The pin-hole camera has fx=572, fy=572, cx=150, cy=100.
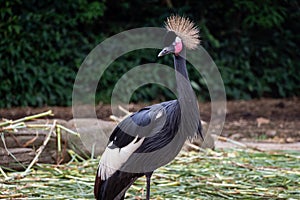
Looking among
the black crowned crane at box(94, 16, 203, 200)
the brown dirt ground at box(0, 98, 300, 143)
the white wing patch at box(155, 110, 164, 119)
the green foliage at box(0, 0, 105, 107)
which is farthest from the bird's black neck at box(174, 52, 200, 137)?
the green foliage at box(0, 0, 105, 107)

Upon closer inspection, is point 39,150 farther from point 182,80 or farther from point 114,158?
point 182,80

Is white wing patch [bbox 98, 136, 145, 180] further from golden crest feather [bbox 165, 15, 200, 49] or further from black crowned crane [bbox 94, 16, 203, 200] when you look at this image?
golden crest feather [bbox 165, 15, 200, 49]

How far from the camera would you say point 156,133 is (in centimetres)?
344

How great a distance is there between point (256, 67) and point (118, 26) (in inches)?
103

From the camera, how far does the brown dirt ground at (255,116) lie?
7082mm

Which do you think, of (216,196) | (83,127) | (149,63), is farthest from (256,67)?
(216,196)

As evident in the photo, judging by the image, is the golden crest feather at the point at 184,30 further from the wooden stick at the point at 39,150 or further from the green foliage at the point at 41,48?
the green foliage at the point at 41,48

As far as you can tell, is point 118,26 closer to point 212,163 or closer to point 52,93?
point 52,93

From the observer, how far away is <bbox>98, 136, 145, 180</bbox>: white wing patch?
3.50 metres

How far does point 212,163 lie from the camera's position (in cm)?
Answer: 512

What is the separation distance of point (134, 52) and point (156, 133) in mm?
6181

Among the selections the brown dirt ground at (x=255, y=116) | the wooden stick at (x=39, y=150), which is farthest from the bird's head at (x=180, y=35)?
the brown dirt ground at (x=255, y=116)

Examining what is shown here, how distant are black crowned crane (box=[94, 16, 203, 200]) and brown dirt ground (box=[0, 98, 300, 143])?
3444 millimetres

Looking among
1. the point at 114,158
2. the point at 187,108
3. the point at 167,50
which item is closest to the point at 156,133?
the point at 187,108
